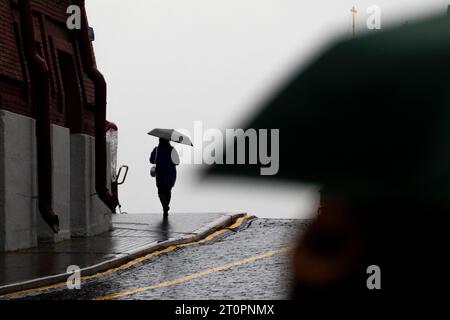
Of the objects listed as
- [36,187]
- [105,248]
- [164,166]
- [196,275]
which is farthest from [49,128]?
[196,275]

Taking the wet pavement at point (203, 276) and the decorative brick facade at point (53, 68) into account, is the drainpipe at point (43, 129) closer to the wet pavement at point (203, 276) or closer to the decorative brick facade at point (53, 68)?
the decorative brick facade at point (53, 68)

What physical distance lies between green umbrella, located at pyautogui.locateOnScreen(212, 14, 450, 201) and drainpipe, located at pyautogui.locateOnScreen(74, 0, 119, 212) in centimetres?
1487

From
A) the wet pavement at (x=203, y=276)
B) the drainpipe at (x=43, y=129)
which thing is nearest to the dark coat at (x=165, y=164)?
the drainpipe at (x=43, y=129)

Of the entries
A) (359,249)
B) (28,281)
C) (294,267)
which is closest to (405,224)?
(359,249)

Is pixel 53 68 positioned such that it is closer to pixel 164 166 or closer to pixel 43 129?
pixel 43 129

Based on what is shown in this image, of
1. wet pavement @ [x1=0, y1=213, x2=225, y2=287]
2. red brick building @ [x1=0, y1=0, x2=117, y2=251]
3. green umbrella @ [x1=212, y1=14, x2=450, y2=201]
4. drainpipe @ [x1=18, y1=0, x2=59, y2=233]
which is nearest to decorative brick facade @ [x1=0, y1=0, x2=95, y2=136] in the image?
red brick building @ [x1=0, y1=0, x2=117, y2=251]

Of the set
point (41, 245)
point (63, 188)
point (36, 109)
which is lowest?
point (41, 245)

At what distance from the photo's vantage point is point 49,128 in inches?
563

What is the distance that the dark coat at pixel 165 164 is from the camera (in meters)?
19.3

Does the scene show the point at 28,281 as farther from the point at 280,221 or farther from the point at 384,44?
the point at 280,221

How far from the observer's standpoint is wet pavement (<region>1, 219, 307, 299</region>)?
26.7 feet

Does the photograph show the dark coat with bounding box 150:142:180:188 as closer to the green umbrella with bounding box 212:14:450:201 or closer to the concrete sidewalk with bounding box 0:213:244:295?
the concrete sidewalk with bounding box 0:213:244:295
